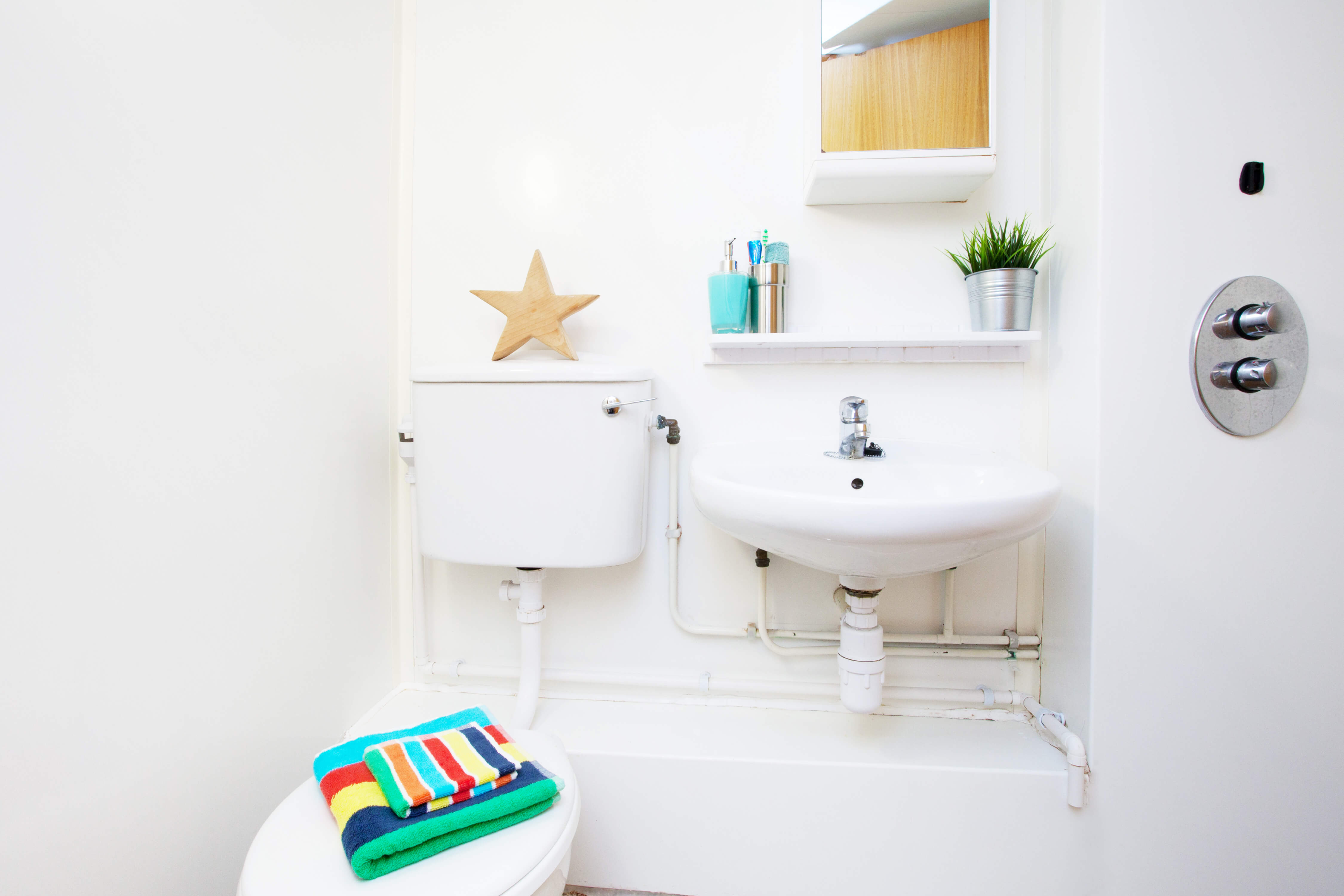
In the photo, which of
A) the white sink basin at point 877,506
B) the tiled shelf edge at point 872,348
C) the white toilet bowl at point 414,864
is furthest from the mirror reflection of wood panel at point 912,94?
the white toilet bowl at point 414,864

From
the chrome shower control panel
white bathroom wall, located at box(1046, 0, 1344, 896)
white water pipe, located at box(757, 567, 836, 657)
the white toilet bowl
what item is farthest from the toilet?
the chrome shower control panel

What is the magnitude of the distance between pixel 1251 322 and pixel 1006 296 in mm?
329

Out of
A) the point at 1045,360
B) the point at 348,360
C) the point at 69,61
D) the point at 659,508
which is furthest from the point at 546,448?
the point at 1045,360

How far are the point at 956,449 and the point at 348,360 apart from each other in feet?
3.67

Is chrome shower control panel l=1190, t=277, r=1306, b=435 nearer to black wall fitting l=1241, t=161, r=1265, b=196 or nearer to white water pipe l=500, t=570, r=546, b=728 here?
black wall fitting l=1241, t=161, r=1265, b=196

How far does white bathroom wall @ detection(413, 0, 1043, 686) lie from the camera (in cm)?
118

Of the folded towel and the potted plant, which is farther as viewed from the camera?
the potted plant

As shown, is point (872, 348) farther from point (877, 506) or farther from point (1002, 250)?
point (877, 506)

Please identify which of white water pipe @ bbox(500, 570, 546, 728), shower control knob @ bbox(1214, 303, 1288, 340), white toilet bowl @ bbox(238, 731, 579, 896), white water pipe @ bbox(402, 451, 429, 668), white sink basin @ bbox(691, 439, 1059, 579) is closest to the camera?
white toilet bowl @ bbox(238, 731, 579, 896)

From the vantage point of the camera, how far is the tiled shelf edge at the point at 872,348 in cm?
109

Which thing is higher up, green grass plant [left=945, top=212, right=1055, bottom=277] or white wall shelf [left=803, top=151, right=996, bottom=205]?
white wall shelf [left=803, top=151, right=996, bottom=205]

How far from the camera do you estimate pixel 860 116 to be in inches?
41.4

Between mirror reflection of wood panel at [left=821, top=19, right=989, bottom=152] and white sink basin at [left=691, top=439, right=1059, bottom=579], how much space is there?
0.54m

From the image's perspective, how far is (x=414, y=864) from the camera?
64 cm
